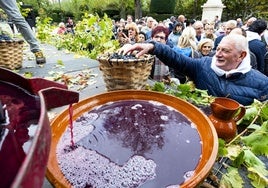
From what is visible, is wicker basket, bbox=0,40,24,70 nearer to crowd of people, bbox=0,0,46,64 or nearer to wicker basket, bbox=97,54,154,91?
crowd of people, bbox=0,0,46,64

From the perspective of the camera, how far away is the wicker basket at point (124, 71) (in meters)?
1.28

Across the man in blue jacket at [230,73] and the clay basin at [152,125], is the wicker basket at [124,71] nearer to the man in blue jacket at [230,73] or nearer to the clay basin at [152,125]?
the clay basin at [152,125]

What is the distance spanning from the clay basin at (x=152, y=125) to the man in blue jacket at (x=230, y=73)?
881 mm

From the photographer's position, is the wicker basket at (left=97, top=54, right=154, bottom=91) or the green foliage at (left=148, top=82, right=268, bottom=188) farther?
the wicker basket at (left=97, top=54, right=154, bottom=91)

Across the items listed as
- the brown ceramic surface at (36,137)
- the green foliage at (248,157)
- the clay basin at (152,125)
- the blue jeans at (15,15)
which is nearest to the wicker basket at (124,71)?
the clay basin at (152,125)

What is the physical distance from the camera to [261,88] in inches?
79.4

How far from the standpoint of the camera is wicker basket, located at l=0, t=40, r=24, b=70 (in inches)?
80.6

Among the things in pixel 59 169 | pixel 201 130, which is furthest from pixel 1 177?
pixel 201 130

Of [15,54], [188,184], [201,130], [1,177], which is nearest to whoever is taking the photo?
[1,177]

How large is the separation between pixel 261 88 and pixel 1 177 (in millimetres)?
2154

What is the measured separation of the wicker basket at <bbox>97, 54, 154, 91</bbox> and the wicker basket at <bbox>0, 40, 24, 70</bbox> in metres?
1.20

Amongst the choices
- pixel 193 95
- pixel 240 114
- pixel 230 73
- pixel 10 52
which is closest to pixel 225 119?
pixel 240 114

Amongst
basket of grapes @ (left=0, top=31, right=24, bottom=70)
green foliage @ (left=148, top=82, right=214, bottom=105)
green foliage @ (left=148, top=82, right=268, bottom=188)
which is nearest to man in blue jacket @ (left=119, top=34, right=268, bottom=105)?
green foliage @ (left=148, top=82, right=214, bottom=105)

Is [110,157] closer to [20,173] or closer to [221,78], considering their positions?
[20,173]
